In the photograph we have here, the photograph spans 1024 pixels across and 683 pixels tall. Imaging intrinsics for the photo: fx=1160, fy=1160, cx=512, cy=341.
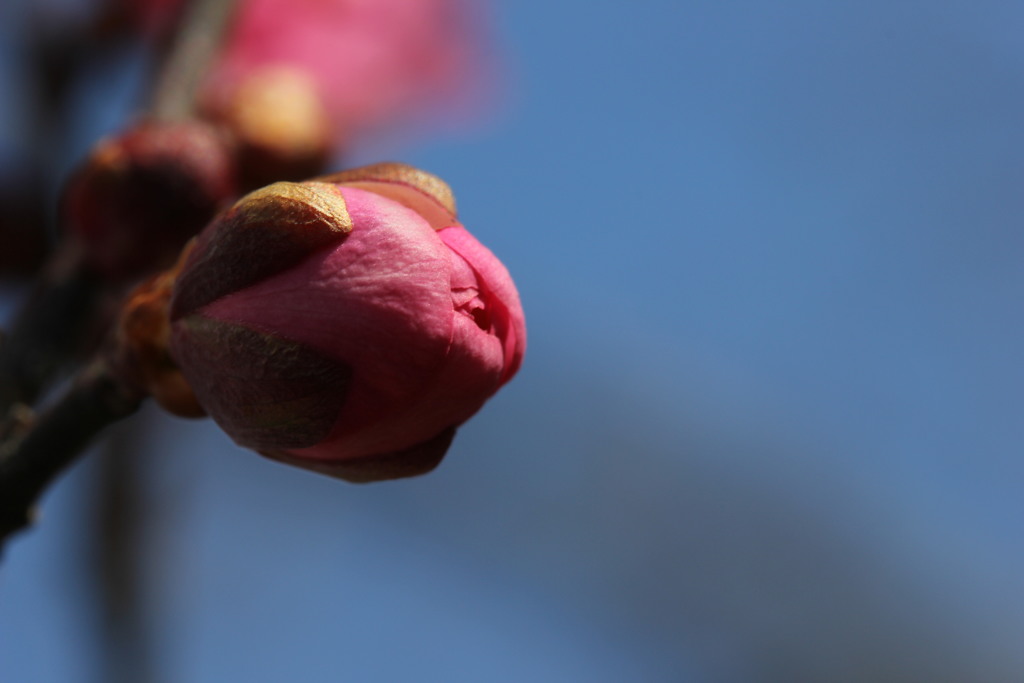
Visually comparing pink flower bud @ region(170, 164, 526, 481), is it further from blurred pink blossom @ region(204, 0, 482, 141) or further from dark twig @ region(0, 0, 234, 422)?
blurred pink blossom @ region(204, 0, 482, 141)

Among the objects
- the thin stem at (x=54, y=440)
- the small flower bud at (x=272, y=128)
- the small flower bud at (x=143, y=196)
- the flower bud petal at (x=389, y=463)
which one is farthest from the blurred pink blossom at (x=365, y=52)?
the flower bud petal at (x=389, y=463)

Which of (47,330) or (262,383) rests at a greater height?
(262,383)

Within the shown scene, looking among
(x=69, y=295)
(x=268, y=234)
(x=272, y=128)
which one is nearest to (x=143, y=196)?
(x=69, y=295)

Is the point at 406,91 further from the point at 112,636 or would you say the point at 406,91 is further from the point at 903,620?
the point at 903,620

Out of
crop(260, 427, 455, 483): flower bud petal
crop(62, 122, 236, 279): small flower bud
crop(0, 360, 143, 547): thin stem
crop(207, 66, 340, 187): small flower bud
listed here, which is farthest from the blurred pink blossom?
crop(260, 427, 455, 483): flower bud petal

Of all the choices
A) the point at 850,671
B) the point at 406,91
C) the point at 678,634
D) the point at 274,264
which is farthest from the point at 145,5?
the point at 850,671

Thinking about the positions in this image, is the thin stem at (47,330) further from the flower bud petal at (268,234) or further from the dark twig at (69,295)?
the flower bud petal at (268,234)

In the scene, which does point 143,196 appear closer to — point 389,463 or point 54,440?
point 54,440
